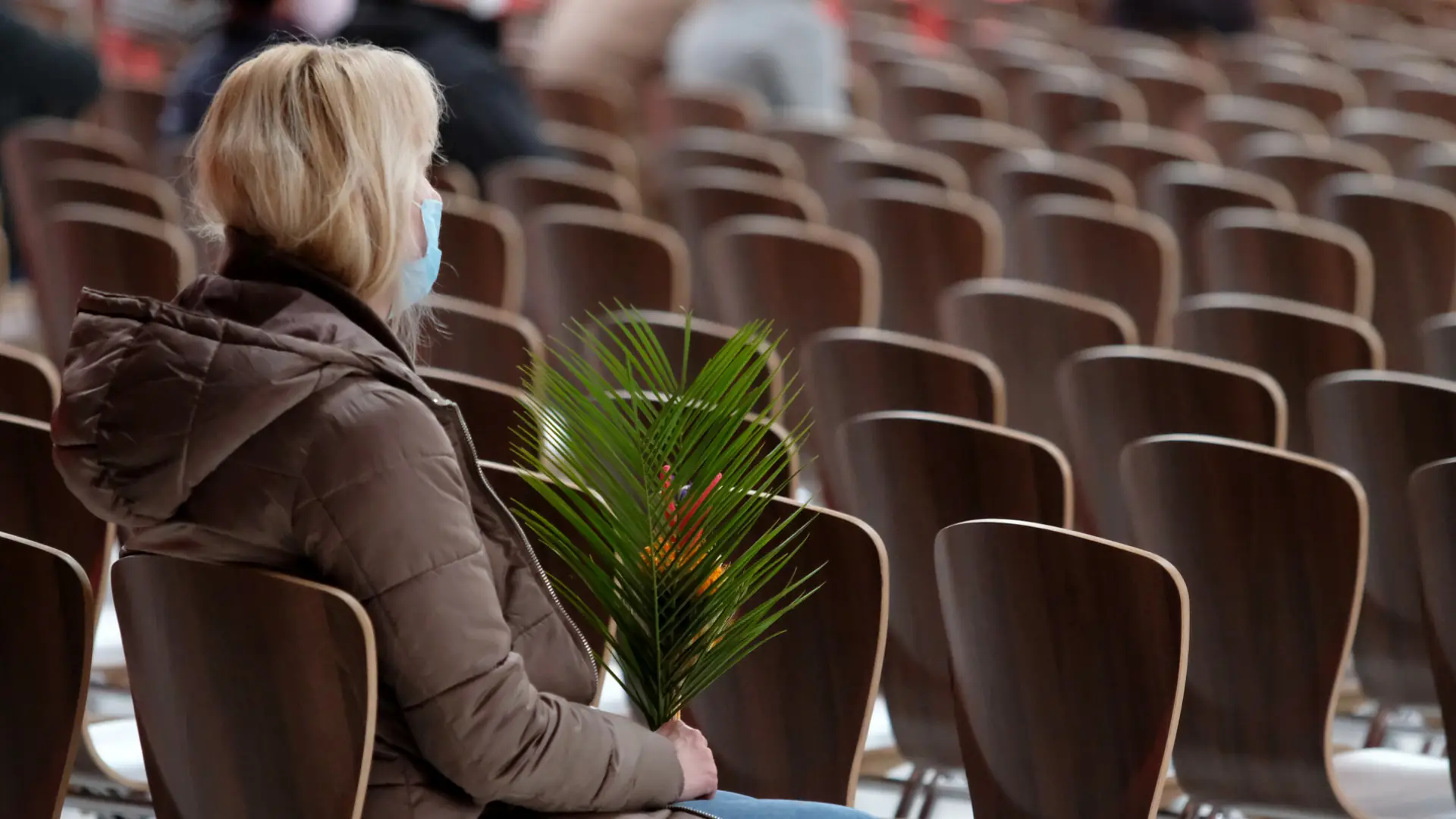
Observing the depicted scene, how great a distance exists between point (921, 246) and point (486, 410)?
190 centimetres

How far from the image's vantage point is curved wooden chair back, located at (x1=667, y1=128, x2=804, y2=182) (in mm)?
4645

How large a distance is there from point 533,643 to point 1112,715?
25.2 inches

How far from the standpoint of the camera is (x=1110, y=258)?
3814 mm

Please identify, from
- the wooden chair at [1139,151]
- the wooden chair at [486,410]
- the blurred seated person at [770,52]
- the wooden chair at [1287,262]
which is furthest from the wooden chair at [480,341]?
the blurred seated person at [770,52]

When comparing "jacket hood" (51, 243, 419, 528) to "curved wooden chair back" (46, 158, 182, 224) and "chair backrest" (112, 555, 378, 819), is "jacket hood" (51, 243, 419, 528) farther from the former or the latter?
"curved wooden chair back" (46, 158, 182, 224)

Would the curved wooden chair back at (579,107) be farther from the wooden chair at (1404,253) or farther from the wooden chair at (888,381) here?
the wooden chair at (888,381)

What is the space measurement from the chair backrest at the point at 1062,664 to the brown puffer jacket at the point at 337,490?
518mm

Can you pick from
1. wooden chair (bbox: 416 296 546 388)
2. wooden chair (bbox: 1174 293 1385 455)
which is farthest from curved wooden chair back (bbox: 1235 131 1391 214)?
wooden chair (bbox: 416 296 546 388)

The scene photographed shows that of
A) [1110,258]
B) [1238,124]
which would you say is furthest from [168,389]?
[1238,124]

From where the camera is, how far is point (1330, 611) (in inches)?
85.6

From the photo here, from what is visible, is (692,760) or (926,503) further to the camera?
(926,503)

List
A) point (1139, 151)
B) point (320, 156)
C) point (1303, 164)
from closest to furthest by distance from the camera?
point (320, 156), point (1303, 164), point (1139, 151)

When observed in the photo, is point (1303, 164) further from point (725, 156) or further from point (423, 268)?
point (423, 268)

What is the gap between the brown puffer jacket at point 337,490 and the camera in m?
1.50
